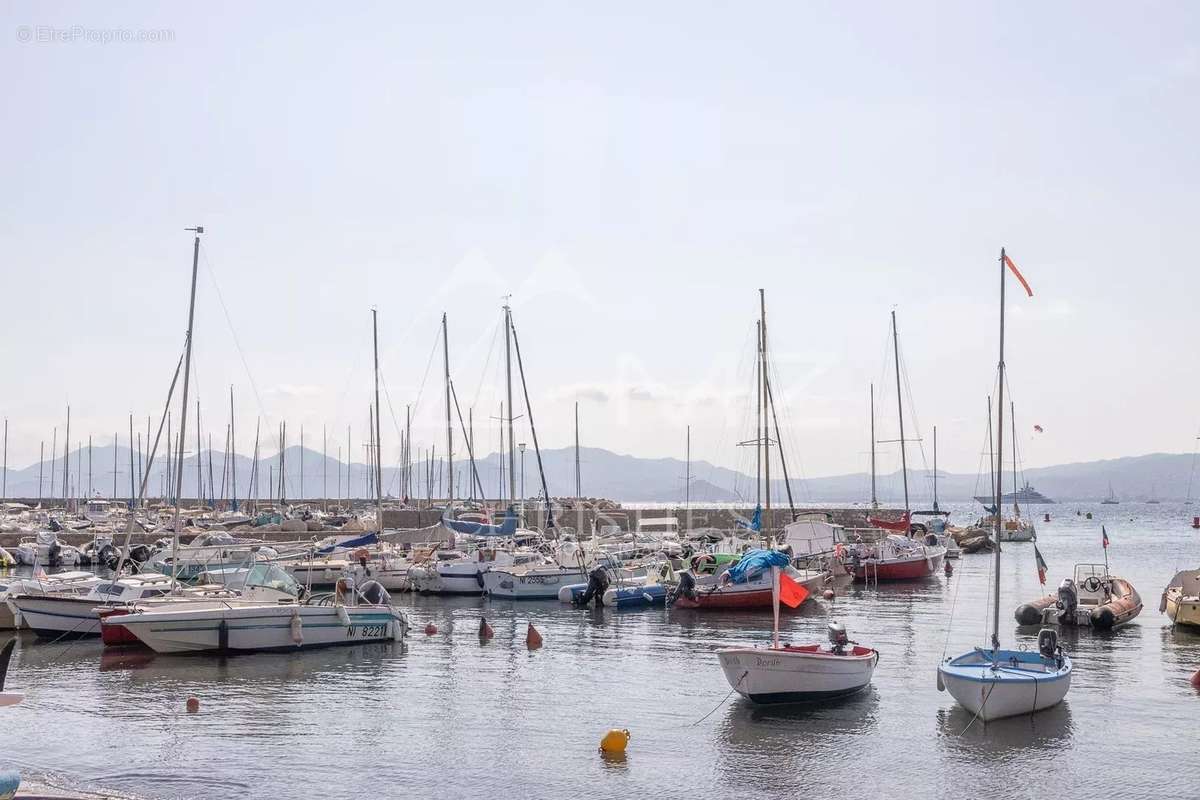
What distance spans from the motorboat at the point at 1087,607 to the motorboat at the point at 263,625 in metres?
21.9

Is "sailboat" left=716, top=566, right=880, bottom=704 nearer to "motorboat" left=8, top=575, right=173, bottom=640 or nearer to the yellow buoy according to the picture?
the yellow buoy

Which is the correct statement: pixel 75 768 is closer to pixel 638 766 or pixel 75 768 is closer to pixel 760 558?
pixel 638 766

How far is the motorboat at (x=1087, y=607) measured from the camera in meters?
36.5

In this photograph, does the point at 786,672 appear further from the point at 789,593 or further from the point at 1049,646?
the point at 1049,646

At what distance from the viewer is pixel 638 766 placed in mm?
19703

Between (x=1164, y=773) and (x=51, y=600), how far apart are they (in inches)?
1226

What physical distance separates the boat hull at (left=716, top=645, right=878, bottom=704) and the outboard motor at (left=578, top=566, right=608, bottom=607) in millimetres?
20316

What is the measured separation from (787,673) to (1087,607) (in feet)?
61.0

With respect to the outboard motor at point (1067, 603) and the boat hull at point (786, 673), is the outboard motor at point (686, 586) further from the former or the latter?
the boat hull at point (786, 673)

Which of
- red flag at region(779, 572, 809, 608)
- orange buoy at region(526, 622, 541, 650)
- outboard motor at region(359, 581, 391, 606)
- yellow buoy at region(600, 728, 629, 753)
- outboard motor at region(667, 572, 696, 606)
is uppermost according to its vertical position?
red flag at region(779, 572, 809, 608)

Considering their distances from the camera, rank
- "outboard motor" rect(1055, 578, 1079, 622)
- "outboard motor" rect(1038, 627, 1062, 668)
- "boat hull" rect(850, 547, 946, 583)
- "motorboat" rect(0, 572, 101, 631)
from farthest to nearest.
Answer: "boat hull" rect(850, 547, 946, 583)
"outboard motor" rect(1055, 578, 1079, 622)
"motorboat" rect(0, 572, 101, 631)
"outboard motor" rect(1038, 627, 1062, 668)

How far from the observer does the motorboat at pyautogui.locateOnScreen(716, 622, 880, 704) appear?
936 inches

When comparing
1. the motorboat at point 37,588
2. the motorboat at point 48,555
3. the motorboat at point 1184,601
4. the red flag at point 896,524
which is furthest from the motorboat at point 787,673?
the motorboat at point 48,555

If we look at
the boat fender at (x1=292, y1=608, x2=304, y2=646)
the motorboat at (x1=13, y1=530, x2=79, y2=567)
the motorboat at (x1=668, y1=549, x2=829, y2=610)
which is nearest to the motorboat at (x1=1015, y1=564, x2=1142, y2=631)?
the motorboat at (x1=668, y1=549, x2=829, y2=610)
